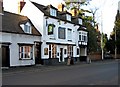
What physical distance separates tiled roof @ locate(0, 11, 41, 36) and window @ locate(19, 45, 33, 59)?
6.49 ft

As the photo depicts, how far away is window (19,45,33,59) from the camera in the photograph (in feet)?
121

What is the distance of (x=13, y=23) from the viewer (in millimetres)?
37250

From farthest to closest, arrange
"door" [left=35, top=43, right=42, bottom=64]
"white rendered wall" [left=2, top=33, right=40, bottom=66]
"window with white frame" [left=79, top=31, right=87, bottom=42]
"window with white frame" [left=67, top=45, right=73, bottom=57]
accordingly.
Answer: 1. "window with white frame" [left=79, top=31, right=87, bottom=42]
2. "window with white frame" [left=67, top=45, right=73, bottom=57]
3. "door" [left=35, top=43, right=42, bottom=64]
4. "white rendered wall" [left=2, top=33, right=40, bottom=66]

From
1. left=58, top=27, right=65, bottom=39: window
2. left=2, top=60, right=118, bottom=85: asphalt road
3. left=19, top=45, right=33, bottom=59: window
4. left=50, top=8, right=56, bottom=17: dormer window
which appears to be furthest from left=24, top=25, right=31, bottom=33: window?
left=2, top=60, right=118, bottom=85: asphalt road

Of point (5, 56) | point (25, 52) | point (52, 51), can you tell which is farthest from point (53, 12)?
point (5, 56)

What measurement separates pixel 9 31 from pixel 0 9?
340 centimetres

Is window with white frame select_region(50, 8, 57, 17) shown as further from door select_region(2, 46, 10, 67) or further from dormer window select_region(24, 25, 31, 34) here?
door select_region(2, 46, 10, 67)

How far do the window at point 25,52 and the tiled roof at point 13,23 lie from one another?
198cm

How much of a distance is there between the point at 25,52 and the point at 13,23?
12.7 ft

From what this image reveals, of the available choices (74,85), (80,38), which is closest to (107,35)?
(80,38)

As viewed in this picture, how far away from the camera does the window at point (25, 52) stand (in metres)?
36.8

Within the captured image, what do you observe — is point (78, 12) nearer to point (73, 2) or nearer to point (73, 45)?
point (73, 2)

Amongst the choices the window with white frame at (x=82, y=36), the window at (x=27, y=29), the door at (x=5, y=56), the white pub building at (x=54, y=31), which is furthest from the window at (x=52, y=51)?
the door at (x=5, y=56)

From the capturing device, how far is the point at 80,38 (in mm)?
55312
